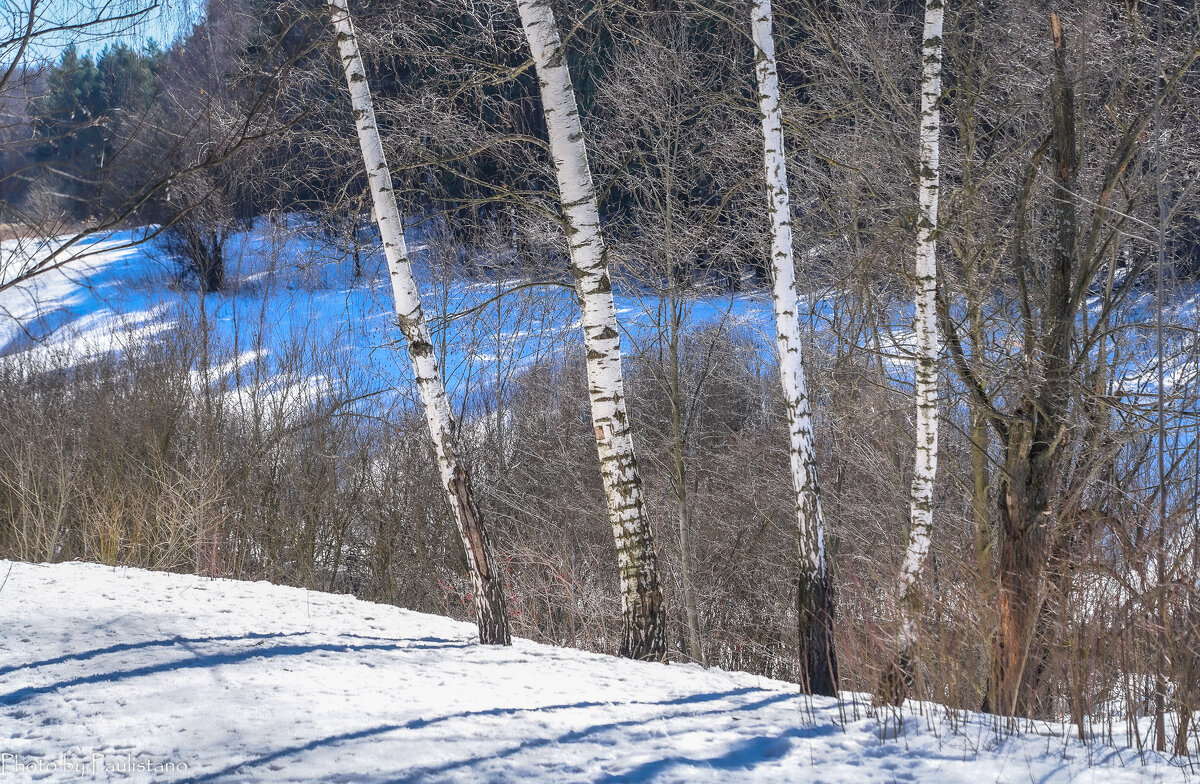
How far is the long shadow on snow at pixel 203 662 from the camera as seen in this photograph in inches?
122

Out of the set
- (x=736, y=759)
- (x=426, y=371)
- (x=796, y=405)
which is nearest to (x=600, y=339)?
(x=426, y=371)

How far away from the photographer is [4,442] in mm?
12867

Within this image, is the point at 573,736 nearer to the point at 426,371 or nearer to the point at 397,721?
the point at 397,721

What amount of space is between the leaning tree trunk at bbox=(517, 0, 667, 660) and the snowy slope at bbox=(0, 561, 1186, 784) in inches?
40.8

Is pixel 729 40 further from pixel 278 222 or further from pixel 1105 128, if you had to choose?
pixel 278 222

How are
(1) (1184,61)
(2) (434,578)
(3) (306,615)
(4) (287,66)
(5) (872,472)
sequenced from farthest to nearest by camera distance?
1. (2) (434,578)
2. (5) (872,472)
3. (1) (1184,61)
4. (3) (306,615)
5. (4) (287,66)

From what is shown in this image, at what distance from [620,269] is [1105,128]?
20.8 ft

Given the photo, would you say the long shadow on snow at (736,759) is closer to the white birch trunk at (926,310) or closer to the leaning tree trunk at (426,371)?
the leaning tree trunk at (426,371)

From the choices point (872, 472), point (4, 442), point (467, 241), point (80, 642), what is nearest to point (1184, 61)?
point (872, 472)

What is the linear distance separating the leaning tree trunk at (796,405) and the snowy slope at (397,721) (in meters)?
1.23

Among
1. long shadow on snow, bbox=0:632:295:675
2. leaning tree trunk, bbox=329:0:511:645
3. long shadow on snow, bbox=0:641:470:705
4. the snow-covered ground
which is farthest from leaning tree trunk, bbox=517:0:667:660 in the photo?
the snow-covered ground

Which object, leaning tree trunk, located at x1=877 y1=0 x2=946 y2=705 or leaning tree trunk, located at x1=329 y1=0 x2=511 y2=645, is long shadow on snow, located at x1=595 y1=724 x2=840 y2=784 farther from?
leaning tree trunk, located at x1=877 y1=0 x2=946 y2=705

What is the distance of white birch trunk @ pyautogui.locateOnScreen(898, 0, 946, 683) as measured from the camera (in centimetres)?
600

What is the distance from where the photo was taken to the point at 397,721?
121 inches
